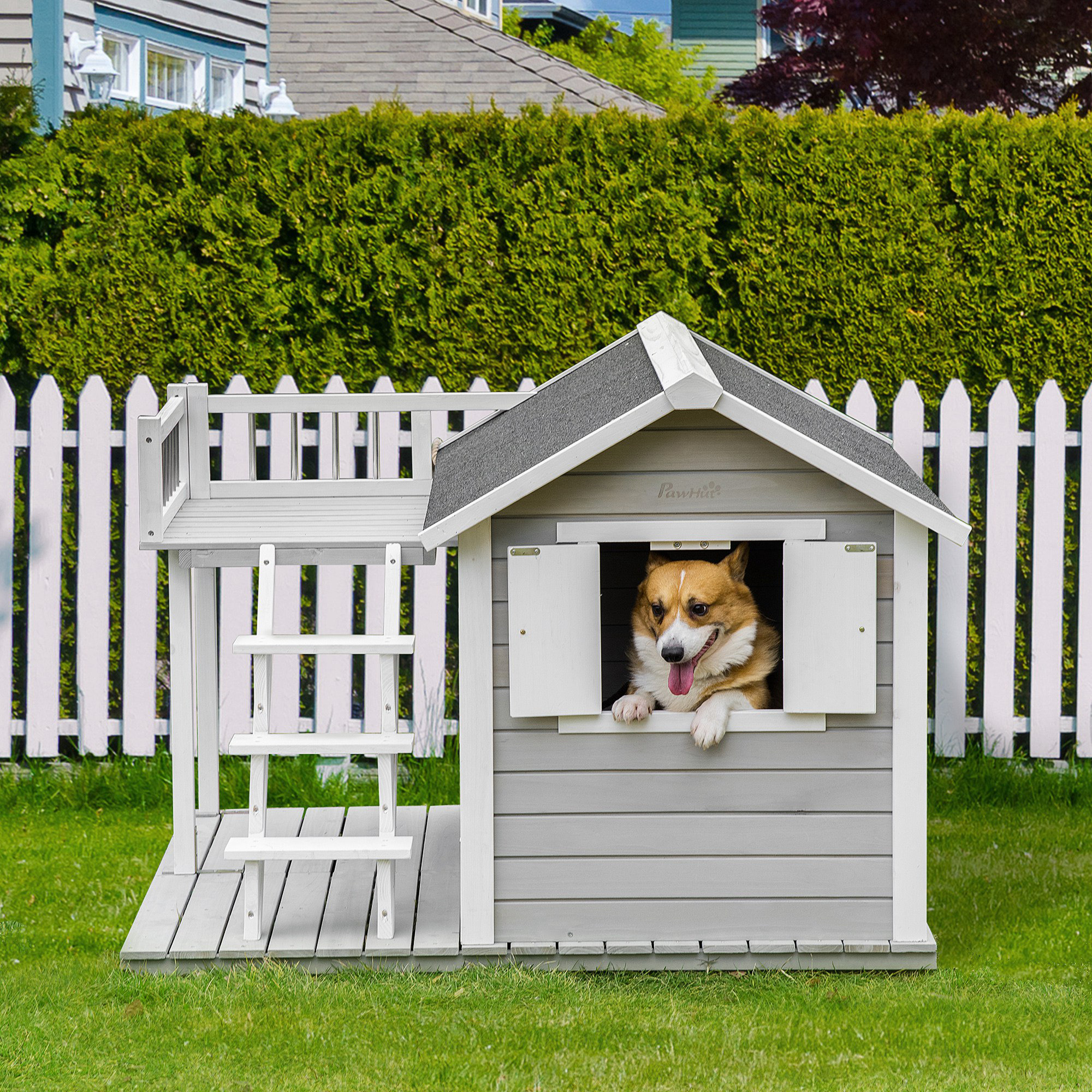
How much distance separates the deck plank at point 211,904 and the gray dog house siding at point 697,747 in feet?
2.86

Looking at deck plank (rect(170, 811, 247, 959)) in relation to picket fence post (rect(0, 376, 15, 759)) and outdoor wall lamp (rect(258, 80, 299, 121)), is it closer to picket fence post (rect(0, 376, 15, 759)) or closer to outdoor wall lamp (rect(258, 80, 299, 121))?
picket fence post (rect(0, 376, 15, 759))

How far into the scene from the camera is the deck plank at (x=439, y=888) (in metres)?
4.31

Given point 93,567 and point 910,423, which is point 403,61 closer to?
point 93,567

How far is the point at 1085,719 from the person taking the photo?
6441 millimetres

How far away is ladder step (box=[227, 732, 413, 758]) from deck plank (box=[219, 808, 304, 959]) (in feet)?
1.65

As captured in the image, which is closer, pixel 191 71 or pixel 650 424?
pixel 650 424

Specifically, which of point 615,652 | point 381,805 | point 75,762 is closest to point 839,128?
point 615,652

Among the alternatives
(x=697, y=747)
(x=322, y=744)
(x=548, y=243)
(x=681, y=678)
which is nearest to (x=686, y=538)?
(x=681, y=678)

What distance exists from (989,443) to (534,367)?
2.06m

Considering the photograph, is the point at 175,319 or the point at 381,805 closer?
the point at 381,805

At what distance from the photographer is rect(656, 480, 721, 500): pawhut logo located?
421 centimetres

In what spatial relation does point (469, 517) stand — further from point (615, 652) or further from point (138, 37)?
point (138, 37)

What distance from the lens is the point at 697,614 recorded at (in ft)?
14.0

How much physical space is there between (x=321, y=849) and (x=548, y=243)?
3.35 m
